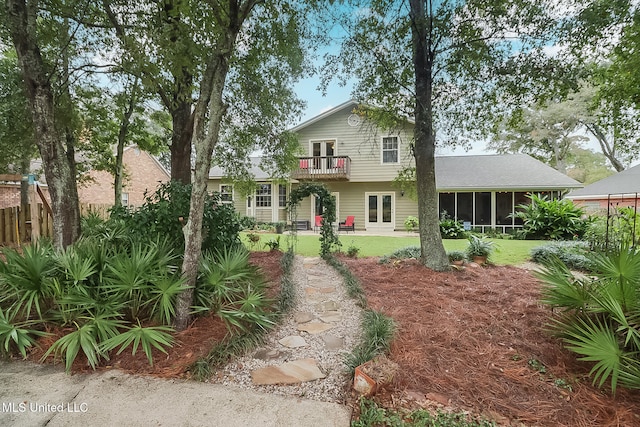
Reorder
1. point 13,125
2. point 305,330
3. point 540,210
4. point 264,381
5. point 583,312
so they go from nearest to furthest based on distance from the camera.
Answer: point 264,381, point 583,312, point 305,330, point 13,125, point 540,210

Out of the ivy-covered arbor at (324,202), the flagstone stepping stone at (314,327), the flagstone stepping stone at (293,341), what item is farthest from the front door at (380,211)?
the flagstone stepping stone at (293,341)

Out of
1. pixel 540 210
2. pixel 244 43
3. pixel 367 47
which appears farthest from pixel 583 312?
pixel 540 210

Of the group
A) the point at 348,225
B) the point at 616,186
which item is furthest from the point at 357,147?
the point at 616,186

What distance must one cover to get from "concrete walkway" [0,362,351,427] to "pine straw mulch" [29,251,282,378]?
11 centimetres

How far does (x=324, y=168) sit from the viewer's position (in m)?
15.8

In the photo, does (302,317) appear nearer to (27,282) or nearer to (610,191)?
(27,282)

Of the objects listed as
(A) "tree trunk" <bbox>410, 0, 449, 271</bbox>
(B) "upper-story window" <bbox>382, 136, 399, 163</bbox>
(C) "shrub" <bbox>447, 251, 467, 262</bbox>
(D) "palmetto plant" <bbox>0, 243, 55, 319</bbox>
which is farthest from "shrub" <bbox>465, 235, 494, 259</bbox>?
(B) "upper-story window" <bbox>382, 136, 399, 163</bbox>

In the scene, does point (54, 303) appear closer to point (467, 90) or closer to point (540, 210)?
point (467, 90)

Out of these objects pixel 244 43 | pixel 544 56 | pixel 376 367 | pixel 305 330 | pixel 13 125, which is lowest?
pixel 305 330

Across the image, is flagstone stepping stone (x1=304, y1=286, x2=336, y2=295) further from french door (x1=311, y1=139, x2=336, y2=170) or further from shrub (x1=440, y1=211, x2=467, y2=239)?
french door (x1=311, y1=139, x2=336, y2=170)

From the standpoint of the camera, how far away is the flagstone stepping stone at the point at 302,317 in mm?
3840

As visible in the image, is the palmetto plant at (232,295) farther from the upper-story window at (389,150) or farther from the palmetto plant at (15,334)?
the upper-story window at (389,150)

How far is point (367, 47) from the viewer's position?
6281 millimetres

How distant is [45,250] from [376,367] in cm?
421
